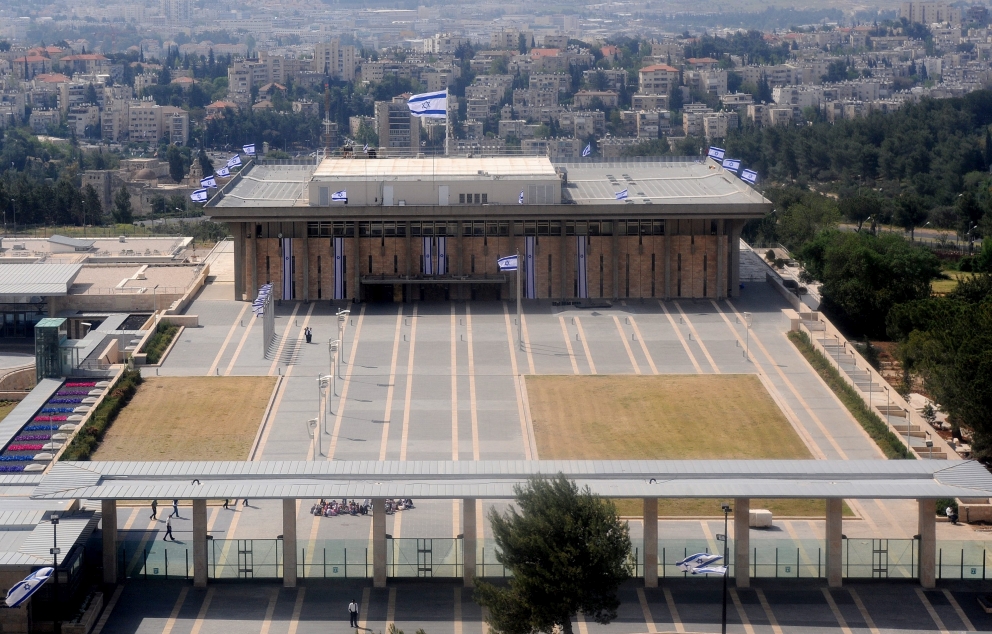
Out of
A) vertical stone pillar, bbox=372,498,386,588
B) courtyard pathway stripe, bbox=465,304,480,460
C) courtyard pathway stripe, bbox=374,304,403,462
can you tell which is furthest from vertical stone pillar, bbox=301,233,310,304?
vertical stone pillar, bbox=372,498,386,588

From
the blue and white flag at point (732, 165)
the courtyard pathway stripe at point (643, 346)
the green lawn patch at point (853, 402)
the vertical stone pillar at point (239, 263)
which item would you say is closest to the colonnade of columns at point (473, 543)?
the green lawn patch at point (853, 402)

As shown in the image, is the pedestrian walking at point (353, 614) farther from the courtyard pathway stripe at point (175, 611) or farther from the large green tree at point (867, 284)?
the large green tree at point (867, 284)

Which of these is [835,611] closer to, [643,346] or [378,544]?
[378,544]

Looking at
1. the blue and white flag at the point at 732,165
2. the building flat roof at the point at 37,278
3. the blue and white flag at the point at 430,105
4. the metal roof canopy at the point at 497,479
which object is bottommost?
the metal roof canopy at the point at 497,479

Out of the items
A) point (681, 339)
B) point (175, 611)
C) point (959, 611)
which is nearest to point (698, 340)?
point (681, 339)

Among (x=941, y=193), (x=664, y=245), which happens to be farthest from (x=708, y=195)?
(x=941, y=193)
